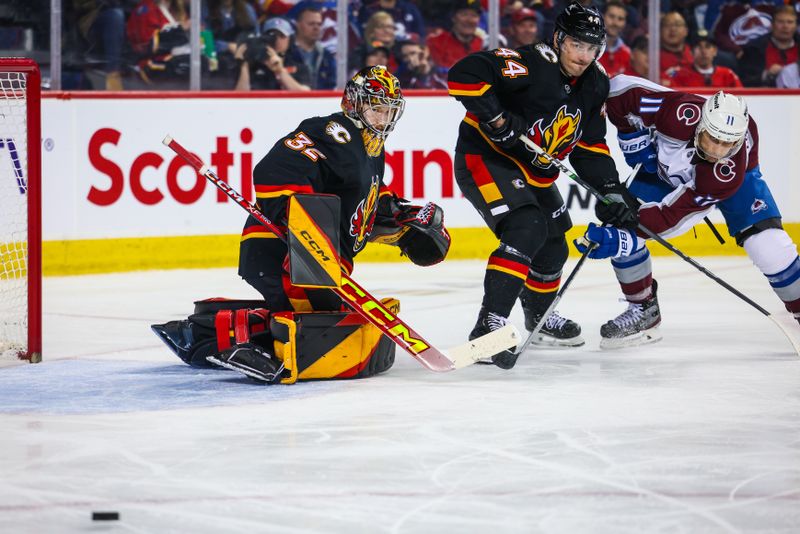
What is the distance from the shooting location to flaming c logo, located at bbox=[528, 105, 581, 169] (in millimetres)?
4035

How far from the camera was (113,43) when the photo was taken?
6.23 m

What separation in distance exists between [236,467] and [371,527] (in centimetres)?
50

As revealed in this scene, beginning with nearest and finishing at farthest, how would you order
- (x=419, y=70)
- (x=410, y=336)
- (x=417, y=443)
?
(x=417, y=443) < (x=410, y=336) < (x=419, y=70)

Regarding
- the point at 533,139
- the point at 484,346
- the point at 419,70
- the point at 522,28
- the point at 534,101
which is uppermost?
the point at 522,28

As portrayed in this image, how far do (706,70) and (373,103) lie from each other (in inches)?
152

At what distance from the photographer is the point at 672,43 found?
6992 millimetres

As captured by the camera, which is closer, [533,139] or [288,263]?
[288,263]

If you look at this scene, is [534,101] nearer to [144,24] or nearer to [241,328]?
[241,328]

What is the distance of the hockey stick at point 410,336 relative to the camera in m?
3.57

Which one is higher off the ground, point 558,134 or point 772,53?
point 772,53

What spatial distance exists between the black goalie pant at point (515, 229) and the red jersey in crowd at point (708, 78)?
2997 mm

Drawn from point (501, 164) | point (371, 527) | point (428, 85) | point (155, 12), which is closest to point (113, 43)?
point (155, 12)

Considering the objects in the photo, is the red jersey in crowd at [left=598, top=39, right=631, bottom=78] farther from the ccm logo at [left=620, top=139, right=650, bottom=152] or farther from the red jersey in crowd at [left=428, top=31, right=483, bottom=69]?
the ccm logo at [left=620, top=139, right=650, bottom=152]

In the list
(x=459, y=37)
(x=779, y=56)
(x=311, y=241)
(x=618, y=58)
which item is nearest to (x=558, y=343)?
(x=311, y=241)
